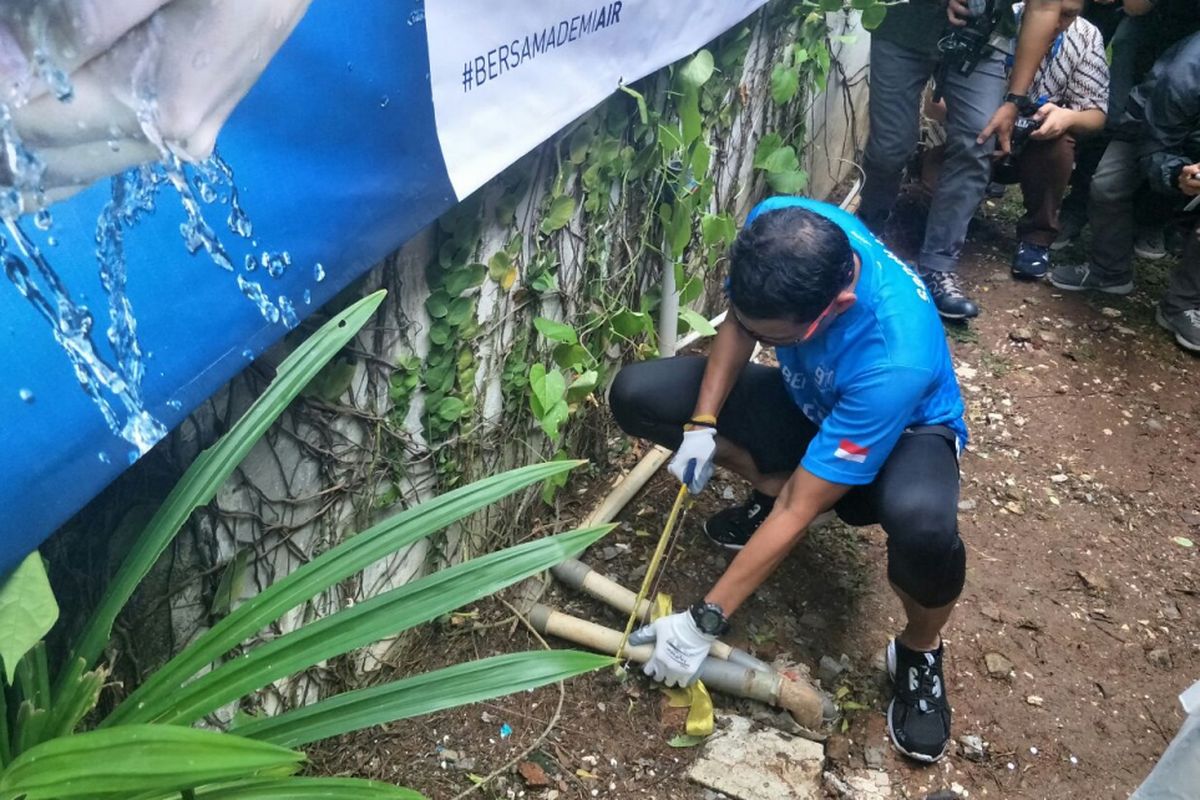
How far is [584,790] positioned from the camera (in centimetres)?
178

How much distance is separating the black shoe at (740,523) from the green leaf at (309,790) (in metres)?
1.45

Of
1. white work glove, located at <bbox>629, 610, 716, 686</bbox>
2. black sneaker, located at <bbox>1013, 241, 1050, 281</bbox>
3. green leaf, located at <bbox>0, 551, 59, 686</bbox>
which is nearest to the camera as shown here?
green leaf, located at <bbox>0, 551, 59, 686</bbox>

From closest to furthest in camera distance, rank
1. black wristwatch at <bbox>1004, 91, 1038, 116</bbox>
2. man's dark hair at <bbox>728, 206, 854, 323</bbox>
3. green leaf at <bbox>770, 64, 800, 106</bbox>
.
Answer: man's dark hair at <bbox>728, 206, 854, 323</bbox> < green leaf at <bbox>770, 64, 800, 106</bbox> < black wristwatch at <bbox>1004, 91, 1038, 116</bbox>

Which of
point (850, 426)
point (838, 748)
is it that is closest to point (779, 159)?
point (850, 426)

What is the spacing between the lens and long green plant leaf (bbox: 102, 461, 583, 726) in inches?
40.4

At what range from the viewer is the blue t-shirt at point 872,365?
1715mm

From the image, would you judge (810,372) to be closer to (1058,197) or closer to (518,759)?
(518,759)

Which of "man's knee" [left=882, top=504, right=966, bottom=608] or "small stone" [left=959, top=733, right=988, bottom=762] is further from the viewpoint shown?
"small stone" [left=959, top=733, right=988, bottom=762]

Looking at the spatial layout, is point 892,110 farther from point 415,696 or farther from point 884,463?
point 415,696

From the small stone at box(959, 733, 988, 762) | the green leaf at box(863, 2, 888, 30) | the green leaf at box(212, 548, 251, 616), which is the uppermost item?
the green leaf at box(212, 548, 251, 616)

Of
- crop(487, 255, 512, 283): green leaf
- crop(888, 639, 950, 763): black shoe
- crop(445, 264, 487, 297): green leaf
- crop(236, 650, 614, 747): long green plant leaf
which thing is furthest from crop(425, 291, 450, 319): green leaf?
crop(888, 639, 950, 763): black shoe

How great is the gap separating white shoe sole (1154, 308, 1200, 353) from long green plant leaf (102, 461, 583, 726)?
9.80 ft

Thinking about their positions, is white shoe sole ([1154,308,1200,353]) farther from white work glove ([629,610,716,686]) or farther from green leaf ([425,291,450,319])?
green leaf ([425,291,450,319])

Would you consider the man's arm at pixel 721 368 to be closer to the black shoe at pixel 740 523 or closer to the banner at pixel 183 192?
the black shoe at pixel 740 523
